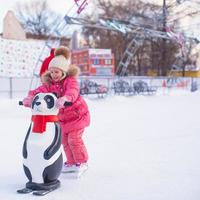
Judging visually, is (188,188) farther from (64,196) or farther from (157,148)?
(157,148)

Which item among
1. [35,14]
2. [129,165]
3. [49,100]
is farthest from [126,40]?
[49,100]

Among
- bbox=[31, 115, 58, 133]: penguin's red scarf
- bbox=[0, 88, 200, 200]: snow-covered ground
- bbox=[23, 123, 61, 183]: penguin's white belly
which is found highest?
bbox=[31, 115, 58, 133]: penguin's red scarf

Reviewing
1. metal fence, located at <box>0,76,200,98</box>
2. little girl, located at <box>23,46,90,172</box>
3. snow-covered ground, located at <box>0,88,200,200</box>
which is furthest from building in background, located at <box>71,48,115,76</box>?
little girl, located at <box>23,46,90,172</box>

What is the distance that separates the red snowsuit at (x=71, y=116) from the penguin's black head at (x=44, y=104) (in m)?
0.27

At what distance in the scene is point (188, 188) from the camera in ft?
11.8

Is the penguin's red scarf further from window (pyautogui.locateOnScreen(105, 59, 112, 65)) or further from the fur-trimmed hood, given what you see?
window (pyautogui.locateOnScreen(105, 59, 112, 65))

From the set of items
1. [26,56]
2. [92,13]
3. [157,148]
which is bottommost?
[157,148]

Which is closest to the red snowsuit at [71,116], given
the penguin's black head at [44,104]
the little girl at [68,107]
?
the little girl at [68,107]

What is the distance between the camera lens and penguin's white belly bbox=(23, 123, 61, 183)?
349 cm

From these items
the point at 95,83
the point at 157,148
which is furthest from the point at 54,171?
the point at 95,83

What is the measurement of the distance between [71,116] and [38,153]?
62 cm

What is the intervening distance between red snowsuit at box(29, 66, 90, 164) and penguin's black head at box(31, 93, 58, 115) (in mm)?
271

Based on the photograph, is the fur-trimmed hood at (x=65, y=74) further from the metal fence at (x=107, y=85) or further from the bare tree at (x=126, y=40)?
the bare tree at (x=126, y=40)

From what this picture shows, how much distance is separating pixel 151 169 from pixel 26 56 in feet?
59.4
